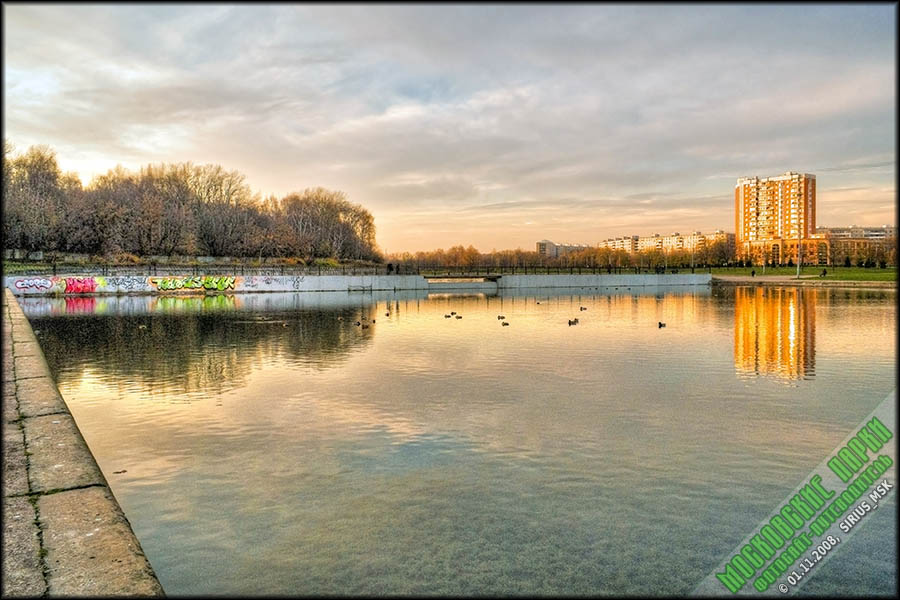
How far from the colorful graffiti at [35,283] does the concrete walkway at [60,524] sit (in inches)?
2061

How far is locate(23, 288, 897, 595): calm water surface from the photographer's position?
651cm

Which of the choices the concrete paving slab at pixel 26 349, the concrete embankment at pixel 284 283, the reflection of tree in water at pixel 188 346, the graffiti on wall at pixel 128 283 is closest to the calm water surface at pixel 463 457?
the reflection of tree in water at pixel 188 346

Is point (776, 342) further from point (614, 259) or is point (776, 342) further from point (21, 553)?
point (614, 259)

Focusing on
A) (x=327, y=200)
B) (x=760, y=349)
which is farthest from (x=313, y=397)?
(x=327, y=200)

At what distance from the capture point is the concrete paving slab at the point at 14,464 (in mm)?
7246

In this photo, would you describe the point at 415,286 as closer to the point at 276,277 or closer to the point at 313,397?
the point at 276,277

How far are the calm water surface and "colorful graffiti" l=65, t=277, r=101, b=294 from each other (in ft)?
A: 134

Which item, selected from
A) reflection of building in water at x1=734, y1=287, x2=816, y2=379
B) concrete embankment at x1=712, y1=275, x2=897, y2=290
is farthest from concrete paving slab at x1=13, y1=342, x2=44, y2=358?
concrete embankment at x1=712, y1=275, x2=897, y2=290

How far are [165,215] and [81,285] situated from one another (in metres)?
33.7

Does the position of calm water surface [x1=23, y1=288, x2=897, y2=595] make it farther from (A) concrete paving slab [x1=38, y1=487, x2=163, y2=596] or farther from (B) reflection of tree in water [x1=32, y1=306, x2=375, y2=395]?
(A) concrete paving slab [x1=38, y1=487, x2=163, y2=596]

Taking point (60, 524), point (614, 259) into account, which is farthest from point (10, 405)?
point (614, 259)

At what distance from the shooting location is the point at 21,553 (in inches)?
222

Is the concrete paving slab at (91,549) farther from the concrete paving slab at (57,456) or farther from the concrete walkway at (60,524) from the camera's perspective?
the concrete paving slab at (57,456)

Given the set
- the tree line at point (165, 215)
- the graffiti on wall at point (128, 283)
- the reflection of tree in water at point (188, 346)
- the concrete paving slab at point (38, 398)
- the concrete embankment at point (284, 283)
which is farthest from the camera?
the tree line at point (165, 215)
